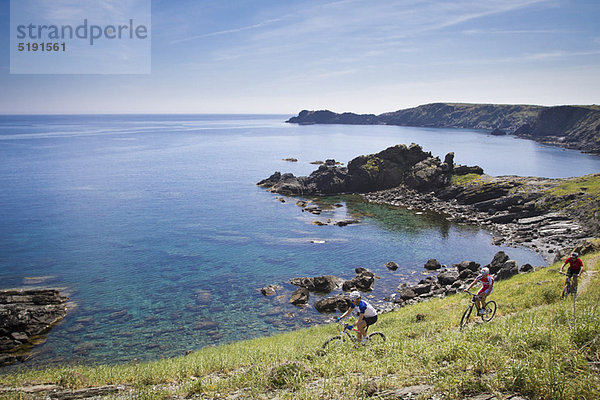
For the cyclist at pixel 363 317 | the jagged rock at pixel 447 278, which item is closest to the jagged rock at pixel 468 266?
the jagged rock at pixel 447 278

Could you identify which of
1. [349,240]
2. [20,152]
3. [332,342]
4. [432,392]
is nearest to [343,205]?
[349,240]

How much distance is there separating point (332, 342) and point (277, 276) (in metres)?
29.2

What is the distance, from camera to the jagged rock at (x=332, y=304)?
35812 millimetres

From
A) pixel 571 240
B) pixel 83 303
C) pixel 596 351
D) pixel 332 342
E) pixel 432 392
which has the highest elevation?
pixel 596 351

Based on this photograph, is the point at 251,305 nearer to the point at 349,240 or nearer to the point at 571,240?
the point at 349,240

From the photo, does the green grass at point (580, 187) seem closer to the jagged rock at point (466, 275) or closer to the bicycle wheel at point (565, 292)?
the jagged rock at point (466, 275)

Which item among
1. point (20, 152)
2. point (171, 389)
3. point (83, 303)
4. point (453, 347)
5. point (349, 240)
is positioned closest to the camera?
point (453, 347)

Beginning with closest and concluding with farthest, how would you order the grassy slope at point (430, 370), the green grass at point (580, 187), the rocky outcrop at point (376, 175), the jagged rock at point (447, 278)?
the grassy slope at point (430, 370)
the jagged rock at point (447, 278)
the green grass at point (580, 187)
the rocky outcrop at point (376, 175)

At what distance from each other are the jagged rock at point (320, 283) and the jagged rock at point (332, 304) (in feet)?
10.6

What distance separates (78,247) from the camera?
167 feet

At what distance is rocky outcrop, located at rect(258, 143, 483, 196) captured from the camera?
9056 cm

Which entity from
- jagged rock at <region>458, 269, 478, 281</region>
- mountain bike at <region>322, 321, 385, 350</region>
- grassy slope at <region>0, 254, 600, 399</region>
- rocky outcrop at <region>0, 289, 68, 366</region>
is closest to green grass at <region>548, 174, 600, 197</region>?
jagged rock at <region>458, 269, 478, 281</region>

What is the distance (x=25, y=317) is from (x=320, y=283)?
93.5 feet

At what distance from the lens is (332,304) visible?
118 ft
